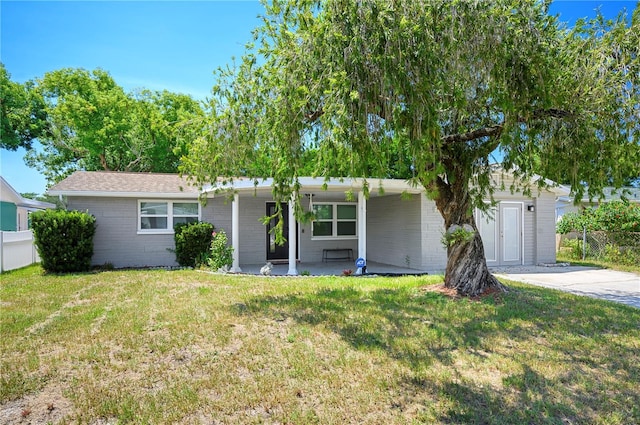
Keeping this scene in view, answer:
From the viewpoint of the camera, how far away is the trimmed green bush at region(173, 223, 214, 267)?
12.5m

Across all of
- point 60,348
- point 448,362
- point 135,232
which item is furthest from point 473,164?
point 135,232

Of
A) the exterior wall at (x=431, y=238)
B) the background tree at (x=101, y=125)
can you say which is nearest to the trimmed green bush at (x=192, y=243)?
the exterior wall at (x=431, y=238)

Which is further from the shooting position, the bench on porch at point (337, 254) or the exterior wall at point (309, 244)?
the bench on porch at point (337, 254)

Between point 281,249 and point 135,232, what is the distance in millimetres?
5088

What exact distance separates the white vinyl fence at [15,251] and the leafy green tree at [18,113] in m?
15.4

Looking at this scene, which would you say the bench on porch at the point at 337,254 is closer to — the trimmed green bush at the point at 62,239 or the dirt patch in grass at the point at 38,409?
the trimmed green bush at the point at 62,239

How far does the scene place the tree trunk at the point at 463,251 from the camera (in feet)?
25.1

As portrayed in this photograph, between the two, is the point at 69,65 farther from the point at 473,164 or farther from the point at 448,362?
the point at 448,362

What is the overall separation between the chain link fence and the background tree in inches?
768

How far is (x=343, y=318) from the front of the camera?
20.1 ft

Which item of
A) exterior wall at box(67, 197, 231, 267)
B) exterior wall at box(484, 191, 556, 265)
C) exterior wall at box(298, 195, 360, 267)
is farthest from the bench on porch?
exterior wall at box(484, 191, 556, 265)

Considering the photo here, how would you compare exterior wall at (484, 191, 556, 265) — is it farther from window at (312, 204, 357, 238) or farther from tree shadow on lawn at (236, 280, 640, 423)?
window at (312, 204, 357, 238)

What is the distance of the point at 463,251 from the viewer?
780 cm

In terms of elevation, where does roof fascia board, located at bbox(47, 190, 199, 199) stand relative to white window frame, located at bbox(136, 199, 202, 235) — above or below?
above
